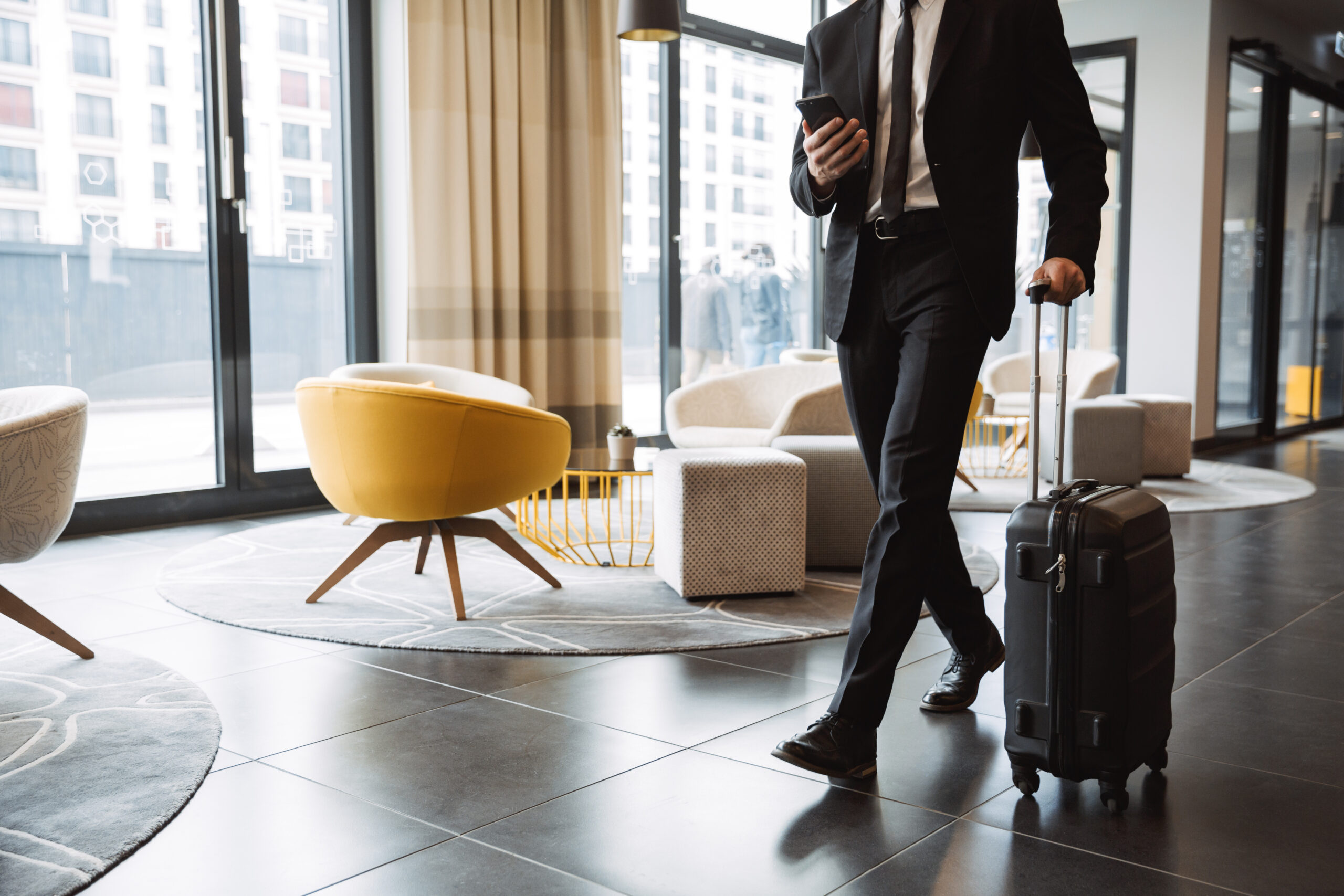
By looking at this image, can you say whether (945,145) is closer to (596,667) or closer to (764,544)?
(596,667)

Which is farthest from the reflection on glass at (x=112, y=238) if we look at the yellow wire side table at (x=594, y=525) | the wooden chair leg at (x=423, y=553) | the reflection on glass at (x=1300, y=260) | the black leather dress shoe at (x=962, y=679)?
the reflection on glass at (x=1300, y=260)

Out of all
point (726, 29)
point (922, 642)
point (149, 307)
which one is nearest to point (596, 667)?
point (922, 642)

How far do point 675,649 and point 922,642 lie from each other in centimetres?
59

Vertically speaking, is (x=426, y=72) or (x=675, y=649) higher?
(x=426, y=72)

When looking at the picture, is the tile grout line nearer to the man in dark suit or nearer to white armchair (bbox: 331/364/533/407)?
the man in dark suit

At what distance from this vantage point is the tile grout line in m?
2.48

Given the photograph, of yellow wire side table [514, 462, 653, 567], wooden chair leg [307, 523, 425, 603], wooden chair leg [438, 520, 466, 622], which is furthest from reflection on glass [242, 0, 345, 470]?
wooden chair leg [438, 520, 466, 622]

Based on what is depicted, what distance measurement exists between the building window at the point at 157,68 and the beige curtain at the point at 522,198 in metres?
0.98

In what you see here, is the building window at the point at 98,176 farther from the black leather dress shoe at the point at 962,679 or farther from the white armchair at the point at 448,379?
the black leather dress shoe at the point at 962,679

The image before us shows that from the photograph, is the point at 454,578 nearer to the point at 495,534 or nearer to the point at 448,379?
the point at 495,534

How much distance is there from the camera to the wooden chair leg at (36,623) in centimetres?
245

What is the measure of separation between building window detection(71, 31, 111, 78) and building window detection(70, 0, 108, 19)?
80mm

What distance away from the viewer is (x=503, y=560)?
380 cm

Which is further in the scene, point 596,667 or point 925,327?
point 596,667
